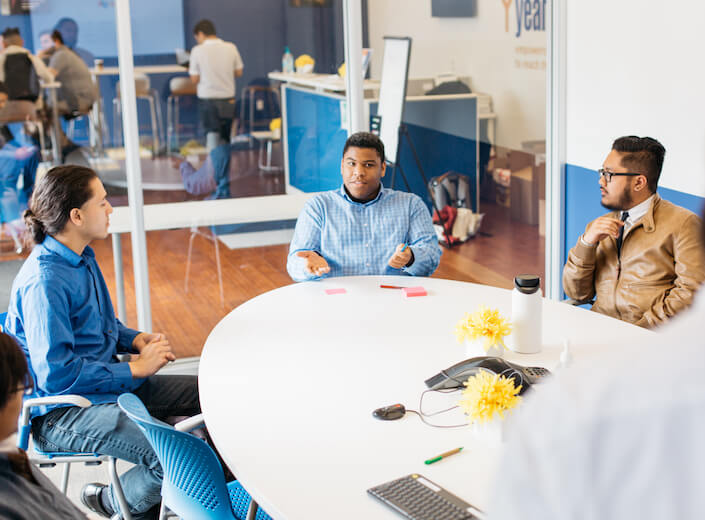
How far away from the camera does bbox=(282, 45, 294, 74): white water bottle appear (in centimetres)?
439

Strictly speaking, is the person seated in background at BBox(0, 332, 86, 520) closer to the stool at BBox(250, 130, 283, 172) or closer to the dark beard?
the dark beard

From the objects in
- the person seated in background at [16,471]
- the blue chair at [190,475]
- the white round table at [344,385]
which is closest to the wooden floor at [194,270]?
the white round table at [344,385]

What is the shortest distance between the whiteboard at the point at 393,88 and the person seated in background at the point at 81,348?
7.22 ft

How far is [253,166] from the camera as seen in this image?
455 cm

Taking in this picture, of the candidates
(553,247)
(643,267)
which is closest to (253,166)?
(553,247)

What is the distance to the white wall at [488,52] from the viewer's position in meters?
4.56

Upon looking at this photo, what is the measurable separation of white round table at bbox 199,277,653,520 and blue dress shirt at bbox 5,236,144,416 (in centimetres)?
39

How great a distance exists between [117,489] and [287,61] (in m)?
2.62

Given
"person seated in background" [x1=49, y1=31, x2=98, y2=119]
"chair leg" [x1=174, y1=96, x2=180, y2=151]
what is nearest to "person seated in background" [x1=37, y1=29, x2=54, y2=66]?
"person seated in background" [x1=49, y1=31, x2=98, y2=119]

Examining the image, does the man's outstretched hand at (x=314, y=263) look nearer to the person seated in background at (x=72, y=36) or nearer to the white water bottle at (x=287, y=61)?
the white water bottle at (x=287, y=61)

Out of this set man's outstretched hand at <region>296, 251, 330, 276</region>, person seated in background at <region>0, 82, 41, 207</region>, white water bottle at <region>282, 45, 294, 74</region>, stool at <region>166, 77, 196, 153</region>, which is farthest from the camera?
white water bottle at <region>282, 45, 294, 74</region>

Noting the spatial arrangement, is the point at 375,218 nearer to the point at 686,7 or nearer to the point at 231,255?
the point at 231,255

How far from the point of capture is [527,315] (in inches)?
96.7

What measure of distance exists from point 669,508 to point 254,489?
1.39 m
